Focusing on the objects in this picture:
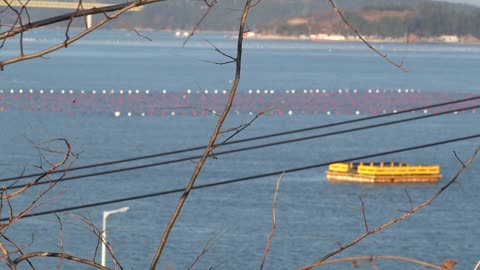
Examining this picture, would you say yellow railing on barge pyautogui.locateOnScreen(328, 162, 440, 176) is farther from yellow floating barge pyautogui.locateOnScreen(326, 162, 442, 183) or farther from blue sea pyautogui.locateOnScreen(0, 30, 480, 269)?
blue sea pyautogui.locateOnScreen(0, 30, 480, 269)

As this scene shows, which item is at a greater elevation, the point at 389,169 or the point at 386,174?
the point at 389,169

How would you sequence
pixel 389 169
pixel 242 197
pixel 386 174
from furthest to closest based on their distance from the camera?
pixel 389 169
pixel 386 174
pixel 242 197

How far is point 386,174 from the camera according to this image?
5253 centimetres

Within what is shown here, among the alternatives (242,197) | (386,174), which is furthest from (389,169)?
(242,197)

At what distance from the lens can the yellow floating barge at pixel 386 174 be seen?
5238cm

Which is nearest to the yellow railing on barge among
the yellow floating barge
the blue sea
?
the yellow floating barge

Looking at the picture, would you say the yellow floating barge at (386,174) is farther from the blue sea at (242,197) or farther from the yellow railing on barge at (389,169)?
the blue sea at (242,197)

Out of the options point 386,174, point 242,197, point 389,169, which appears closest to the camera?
point 242,197

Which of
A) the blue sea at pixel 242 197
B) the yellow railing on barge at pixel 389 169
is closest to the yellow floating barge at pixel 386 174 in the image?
the yellow railing on barge at pixel 389 169

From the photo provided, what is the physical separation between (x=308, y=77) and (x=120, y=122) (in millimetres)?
60284

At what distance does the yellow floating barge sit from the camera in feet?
172

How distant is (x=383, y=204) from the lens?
46.8 m

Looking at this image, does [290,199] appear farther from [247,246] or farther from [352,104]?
[352,104]

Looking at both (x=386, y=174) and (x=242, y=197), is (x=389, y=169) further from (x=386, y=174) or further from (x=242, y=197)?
(x=242, y=197)
